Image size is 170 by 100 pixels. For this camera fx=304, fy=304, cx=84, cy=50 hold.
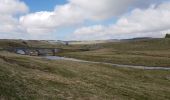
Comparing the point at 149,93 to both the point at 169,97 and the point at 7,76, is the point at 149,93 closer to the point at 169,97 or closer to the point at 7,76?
the point at 169,97

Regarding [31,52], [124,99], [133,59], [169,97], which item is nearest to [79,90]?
[124,99]

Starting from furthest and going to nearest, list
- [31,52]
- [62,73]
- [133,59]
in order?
1. [31,52]
2. [133,59]
3. [62,73]

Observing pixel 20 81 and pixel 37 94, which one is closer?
pixel 37 94

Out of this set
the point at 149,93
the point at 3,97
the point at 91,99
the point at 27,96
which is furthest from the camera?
the point at 149,93

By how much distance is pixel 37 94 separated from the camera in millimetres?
30656

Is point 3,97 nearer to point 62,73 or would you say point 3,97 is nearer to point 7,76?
point 7,76

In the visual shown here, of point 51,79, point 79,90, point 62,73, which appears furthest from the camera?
point 62,73

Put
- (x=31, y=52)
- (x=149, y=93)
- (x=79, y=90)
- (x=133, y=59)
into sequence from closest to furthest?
(x=79, y=90)
(x=149, y=93)
(x=133, y=59)
(x=31, y=52)

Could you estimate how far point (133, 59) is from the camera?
13688cm

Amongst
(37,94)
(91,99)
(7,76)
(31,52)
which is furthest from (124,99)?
(31,52)

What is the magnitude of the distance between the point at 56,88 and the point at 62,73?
49.7ft

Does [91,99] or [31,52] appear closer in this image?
[91,99]

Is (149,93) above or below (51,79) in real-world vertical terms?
below

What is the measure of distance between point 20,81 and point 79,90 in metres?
7.13
